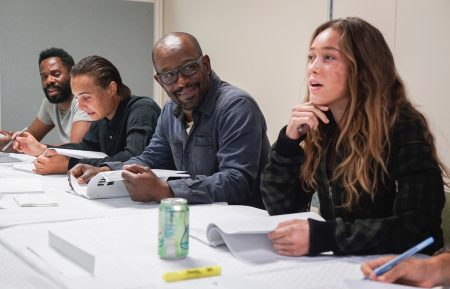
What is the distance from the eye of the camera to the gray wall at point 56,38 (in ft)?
13.4

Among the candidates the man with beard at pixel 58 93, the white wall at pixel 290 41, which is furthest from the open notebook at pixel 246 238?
the man with beard at pixel 58 93

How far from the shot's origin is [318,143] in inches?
61.6

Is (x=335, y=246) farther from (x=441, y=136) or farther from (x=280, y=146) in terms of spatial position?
(x=441, y=136)

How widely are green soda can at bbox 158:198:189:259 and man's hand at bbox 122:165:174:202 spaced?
23.1 inches

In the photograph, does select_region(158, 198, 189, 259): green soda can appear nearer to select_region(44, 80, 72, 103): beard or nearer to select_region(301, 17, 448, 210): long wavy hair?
select_region(301, 17, 448, 210): long wavy hair

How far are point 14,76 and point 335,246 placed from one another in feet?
11.4

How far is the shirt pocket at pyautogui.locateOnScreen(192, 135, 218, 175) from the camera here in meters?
2.13

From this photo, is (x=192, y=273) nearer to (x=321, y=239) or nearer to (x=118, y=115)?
(x=321, y=239)

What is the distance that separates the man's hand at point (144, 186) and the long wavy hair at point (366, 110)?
1.82 feet

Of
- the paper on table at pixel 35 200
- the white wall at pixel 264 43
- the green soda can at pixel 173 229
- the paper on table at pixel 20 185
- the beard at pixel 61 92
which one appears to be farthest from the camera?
the beard at pixel 61 92

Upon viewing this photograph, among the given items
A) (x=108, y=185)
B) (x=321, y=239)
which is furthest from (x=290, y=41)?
(x=321, y=239)

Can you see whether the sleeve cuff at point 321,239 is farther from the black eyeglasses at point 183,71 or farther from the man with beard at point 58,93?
the man with beard at point 58,93

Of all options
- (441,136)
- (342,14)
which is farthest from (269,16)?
(441,136)

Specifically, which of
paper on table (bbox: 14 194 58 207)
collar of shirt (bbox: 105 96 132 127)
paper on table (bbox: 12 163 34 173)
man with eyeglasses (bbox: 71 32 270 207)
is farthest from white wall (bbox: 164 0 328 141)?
paper on table (bbox: 14 194 58 207)
